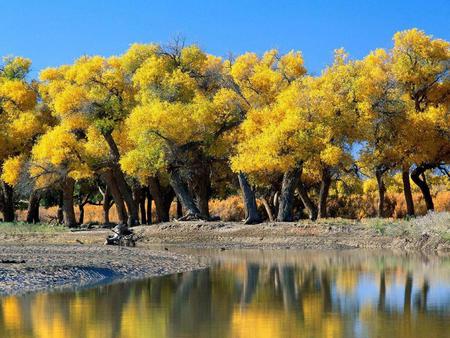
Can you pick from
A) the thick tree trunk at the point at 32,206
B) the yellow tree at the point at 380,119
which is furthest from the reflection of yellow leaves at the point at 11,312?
the thick tree trunk at the point at 32,206

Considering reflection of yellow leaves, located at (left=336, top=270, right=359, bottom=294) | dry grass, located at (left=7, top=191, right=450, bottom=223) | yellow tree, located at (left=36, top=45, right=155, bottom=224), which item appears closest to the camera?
reflection of yellow leaves, located at (left=336, top=270, right=359, bottom=294)

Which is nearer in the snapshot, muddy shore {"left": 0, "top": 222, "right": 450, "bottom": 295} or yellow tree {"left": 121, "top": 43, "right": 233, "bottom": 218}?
muddy shore {"left": 0, "top": 222, "right": 450, "bottom": 295}

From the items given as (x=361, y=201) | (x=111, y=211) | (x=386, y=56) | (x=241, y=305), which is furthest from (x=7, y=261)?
(x=111, y=211)

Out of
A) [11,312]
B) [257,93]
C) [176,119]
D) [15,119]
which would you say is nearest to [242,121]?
[257,93]

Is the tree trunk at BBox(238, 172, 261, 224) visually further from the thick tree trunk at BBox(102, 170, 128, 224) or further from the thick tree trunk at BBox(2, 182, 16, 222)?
the thick tree trunk at BBox(2, 182, 16, 222)

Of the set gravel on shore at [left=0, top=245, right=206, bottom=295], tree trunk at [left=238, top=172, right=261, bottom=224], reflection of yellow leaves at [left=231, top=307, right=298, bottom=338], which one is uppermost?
tree trunk at [left=238, top=172, right=261, bottom=224]

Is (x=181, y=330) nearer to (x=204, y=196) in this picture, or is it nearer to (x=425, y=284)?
(x=425, y=284)

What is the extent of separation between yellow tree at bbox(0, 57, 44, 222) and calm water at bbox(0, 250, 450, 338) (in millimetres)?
28782

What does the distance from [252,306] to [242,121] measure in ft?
94.2

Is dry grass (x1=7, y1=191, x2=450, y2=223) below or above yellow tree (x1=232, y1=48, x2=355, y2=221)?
below

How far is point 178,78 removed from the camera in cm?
4447

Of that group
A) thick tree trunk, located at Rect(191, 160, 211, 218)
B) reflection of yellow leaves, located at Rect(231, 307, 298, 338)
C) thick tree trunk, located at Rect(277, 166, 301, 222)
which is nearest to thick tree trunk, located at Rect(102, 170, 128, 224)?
thick tree trunk, located at Rect(191, 160, 211, 218)

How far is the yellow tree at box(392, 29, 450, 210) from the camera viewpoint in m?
43.2

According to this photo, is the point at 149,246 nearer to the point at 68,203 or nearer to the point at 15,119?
the point at 68,203
